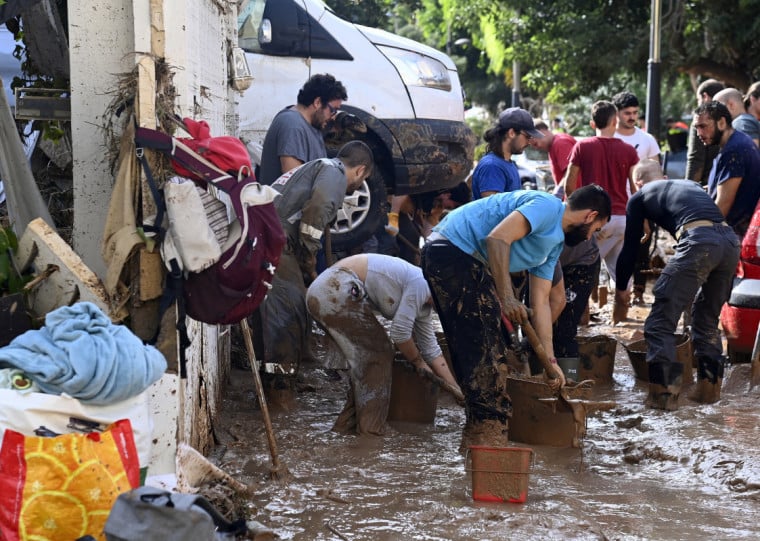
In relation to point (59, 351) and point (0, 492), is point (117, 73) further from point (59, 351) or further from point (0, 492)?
point (0, 492)

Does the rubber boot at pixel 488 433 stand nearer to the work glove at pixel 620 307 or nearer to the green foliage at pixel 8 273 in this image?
the green foliage at pixel 8 273

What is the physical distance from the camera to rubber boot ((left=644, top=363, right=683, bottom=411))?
262 inches

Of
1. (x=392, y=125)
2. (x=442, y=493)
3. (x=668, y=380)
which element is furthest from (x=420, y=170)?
(x=442, y=493)

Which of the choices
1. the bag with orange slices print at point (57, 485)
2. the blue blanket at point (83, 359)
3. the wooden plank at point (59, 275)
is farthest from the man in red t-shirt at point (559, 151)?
the bag with orange slices print at point (57, 485)

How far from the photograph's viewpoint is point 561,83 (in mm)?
22609

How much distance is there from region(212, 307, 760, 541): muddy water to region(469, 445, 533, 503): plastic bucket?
6 centimetres

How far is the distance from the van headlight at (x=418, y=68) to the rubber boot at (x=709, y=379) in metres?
3.91

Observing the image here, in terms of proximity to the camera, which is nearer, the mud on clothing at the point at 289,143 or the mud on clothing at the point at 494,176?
the mud on clothing at the point at 289,143

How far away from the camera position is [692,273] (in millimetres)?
6625

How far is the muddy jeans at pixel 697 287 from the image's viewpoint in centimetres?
660

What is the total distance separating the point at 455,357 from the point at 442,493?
2.96 ft

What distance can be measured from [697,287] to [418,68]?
13.0 ft

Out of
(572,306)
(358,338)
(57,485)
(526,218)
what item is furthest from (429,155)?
(57,485)

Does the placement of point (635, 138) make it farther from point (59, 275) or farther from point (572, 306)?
point (59, 275)
